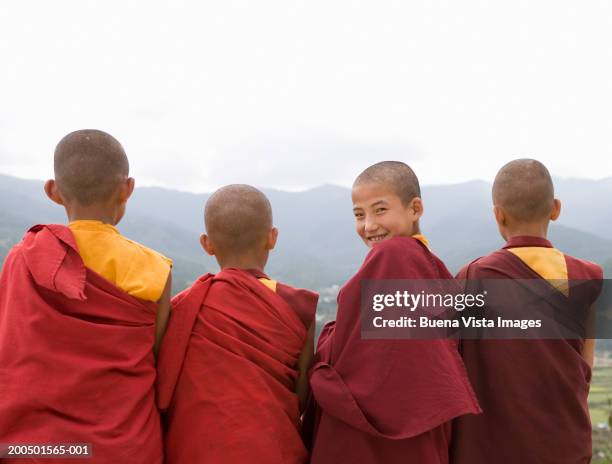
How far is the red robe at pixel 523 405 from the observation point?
362 cm

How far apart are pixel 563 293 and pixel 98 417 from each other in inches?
109

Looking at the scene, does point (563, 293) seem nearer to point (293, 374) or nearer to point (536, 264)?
point (536, 264)

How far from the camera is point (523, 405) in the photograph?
363cm

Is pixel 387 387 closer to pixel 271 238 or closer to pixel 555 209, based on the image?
pixel 271 238

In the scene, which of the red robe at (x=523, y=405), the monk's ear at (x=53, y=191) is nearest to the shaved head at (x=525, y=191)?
the red robe at (x=523, y=405)

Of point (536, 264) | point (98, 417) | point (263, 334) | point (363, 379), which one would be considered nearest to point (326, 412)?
point (363, 379)

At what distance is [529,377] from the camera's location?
3.65 m

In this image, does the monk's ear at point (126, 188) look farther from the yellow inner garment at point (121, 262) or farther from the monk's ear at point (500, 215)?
the monk's ear at point (500, 215)

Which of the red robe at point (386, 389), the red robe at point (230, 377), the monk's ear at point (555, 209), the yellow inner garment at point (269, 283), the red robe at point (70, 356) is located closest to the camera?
Answer: the red robe at point (70, 356)

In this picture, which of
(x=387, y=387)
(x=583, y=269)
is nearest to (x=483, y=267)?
(x=583, y=269)

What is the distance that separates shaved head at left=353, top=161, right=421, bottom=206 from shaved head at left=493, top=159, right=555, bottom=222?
63 cm

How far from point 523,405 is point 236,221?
6.58 feet

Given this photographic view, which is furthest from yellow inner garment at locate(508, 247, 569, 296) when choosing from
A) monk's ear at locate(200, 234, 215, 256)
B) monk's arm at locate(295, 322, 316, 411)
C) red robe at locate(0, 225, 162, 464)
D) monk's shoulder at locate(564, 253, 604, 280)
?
red robe at locate(0, 225, 162, 464)

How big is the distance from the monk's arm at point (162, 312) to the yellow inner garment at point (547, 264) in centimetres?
209
